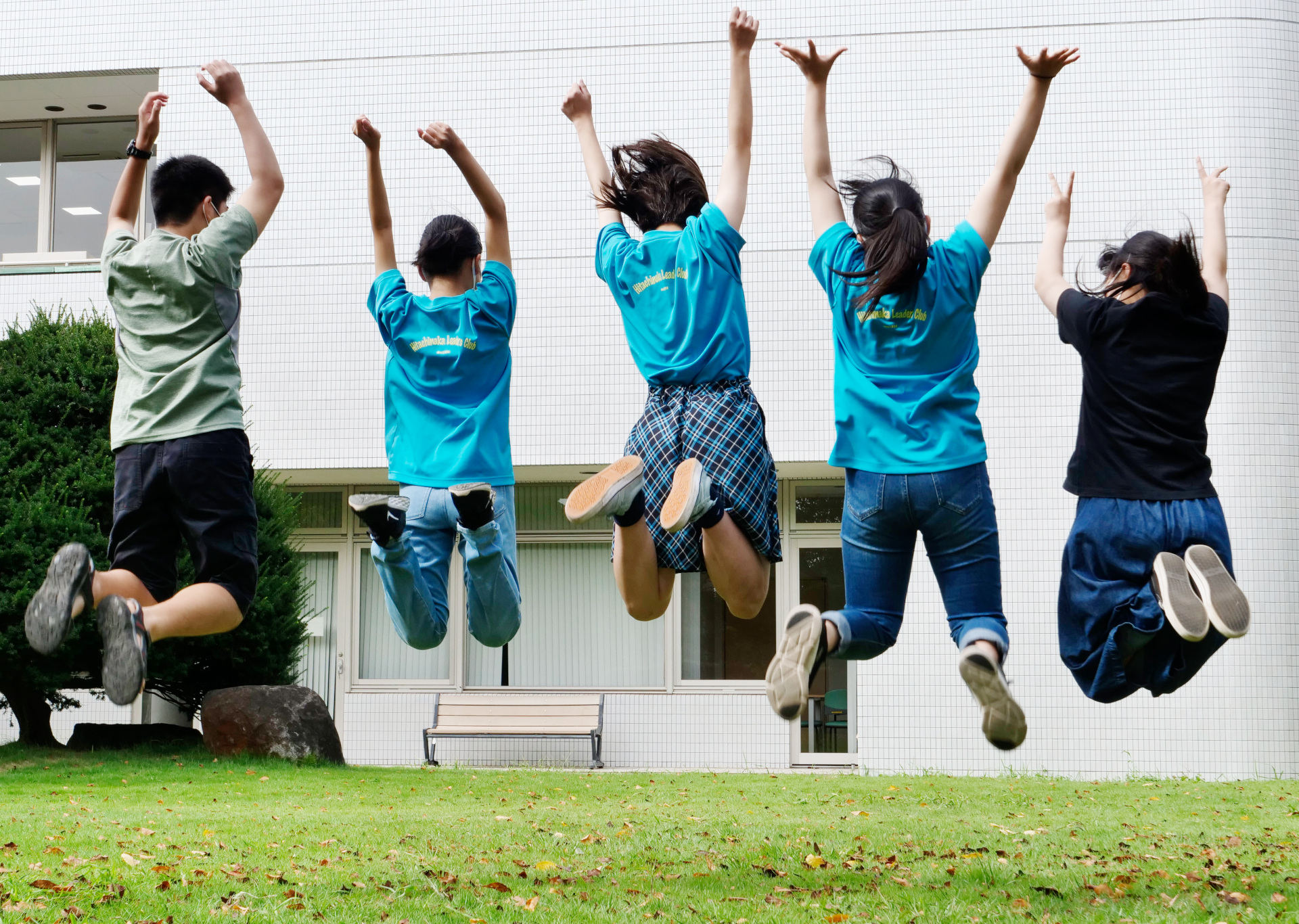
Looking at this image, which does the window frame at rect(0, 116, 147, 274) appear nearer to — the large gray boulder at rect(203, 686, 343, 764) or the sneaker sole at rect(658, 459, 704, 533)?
the large gray boulder at rect(203, 686, 343, 764)

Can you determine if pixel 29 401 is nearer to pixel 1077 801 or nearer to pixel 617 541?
pixel 617 541

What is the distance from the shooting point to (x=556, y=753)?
14.0 m

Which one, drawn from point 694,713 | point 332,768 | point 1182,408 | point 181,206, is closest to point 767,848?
point 1182,408

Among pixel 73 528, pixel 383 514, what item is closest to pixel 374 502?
pixel 383 514

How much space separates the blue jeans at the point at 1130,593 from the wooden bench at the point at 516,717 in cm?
911

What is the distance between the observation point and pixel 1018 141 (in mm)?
5008

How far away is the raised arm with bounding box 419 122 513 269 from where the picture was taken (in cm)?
573

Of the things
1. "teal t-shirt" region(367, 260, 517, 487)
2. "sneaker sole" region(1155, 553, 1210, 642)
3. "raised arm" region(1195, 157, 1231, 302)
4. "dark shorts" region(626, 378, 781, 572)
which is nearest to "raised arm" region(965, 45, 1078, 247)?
"raised arm" region(1195, 157, 1231, 302)

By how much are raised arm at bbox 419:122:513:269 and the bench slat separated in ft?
28.3

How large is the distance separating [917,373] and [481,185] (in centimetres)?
213

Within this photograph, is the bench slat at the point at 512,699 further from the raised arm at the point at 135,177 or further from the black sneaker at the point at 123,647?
the black sneaker at the point at 123,647

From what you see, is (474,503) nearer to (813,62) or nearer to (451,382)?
(451,382)

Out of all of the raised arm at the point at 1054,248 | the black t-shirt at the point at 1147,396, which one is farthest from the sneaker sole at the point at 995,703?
the raised arm at the point at 1054,248

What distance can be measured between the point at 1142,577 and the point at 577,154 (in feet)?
31.4
